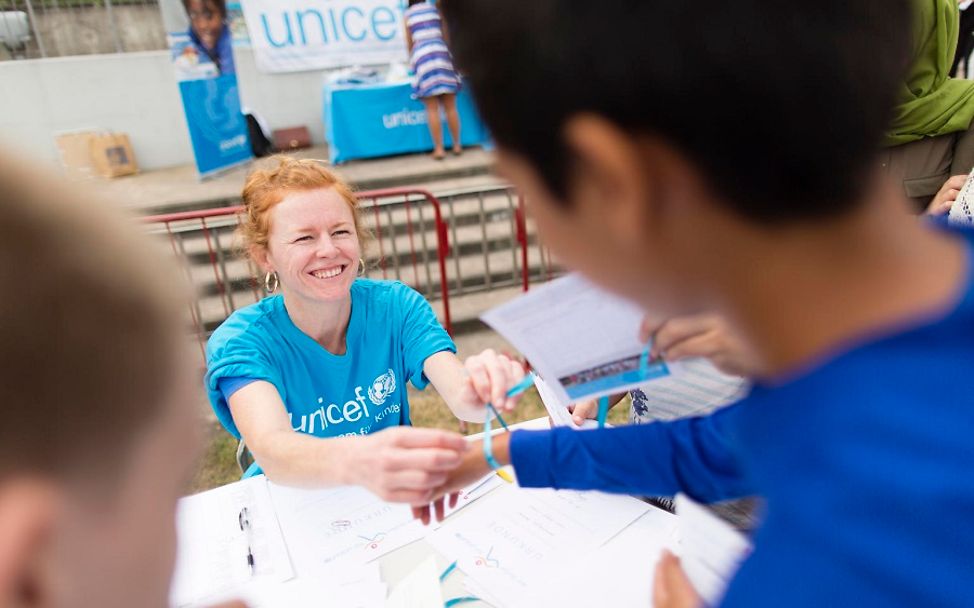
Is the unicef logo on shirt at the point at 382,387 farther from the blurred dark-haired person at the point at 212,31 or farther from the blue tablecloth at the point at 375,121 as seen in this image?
the blurred dark-haired person at the point at 212,31

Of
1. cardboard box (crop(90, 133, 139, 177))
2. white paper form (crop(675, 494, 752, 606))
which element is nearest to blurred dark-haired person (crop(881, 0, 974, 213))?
white paper form (crop(675, 494, 752, 606))

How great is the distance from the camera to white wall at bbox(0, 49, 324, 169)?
764 cm

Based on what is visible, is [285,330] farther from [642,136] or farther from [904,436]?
[904,436]

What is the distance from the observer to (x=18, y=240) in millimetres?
372

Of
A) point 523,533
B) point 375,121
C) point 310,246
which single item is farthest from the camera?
point 375,121

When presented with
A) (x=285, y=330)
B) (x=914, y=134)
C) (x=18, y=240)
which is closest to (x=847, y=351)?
(x=18, y=240)

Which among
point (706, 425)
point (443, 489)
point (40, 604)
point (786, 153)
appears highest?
point (786, 153)

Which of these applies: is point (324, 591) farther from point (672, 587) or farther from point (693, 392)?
point (693, 392)

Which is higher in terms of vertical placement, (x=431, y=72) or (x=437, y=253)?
(x=431, y=72)

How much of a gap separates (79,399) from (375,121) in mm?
7056

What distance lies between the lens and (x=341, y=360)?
1.68 meters

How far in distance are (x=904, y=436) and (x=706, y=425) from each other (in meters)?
0.47

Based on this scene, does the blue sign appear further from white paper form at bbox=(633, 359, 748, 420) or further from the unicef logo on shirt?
white paper form at bbox=(633, 359, 748, 420)

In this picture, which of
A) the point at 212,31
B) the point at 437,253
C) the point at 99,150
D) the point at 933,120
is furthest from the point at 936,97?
the point at 99,150
